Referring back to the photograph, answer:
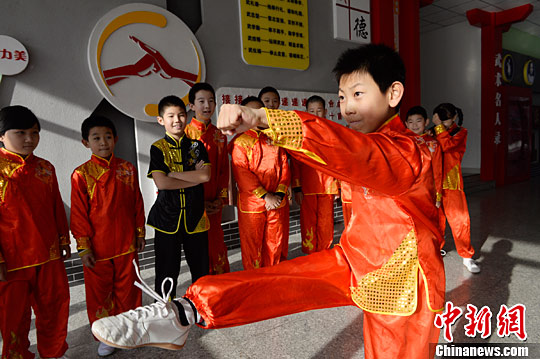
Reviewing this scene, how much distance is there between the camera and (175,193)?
6.96ft

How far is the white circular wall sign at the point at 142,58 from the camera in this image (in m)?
2.99

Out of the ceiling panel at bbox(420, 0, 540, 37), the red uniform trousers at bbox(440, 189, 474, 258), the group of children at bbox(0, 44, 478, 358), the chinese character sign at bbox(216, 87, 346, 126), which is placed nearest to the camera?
the group of children at bbox(0, 44, 478, 358)

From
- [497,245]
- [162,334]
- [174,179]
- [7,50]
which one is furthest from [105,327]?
[497,245]

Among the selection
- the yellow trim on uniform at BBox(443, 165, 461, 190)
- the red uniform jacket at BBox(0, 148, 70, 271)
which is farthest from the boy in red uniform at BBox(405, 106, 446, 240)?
the red uniform jacket at BBox(0, 148, 70, 271)

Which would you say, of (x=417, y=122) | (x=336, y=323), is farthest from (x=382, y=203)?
(x=417, y=122)

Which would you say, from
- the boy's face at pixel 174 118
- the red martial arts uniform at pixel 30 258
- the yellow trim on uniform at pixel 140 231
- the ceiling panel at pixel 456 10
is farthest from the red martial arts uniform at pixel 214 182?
the ceiling panel at pixel 456 10

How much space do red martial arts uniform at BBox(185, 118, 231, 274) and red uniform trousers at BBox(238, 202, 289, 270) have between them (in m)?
0.26

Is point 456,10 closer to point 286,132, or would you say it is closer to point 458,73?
point 458,73

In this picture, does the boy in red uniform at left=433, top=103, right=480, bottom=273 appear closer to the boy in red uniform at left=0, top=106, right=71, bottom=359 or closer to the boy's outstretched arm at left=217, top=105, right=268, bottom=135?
the boy's outstretched arm at left=217, top=105, right=268, bottom=135

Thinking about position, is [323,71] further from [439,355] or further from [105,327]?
[105,327]

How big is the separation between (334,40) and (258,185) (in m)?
2.87

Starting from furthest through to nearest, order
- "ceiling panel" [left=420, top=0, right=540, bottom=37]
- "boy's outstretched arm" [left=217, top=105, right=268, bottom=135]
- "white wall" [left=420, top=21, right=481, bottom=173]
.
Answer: "white wall" [left=420, top=21, right=481, bottom=173] → "ceiling panel" [left=420, top=0, right=540, bottom=37] → "boy's outstretched arm" [left=217, top=105, right=268, bottom=135]

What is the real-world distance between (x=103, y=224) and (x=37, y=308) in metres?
0.49

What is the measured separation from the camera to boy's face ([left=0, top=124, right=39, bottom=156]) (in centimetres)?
165
